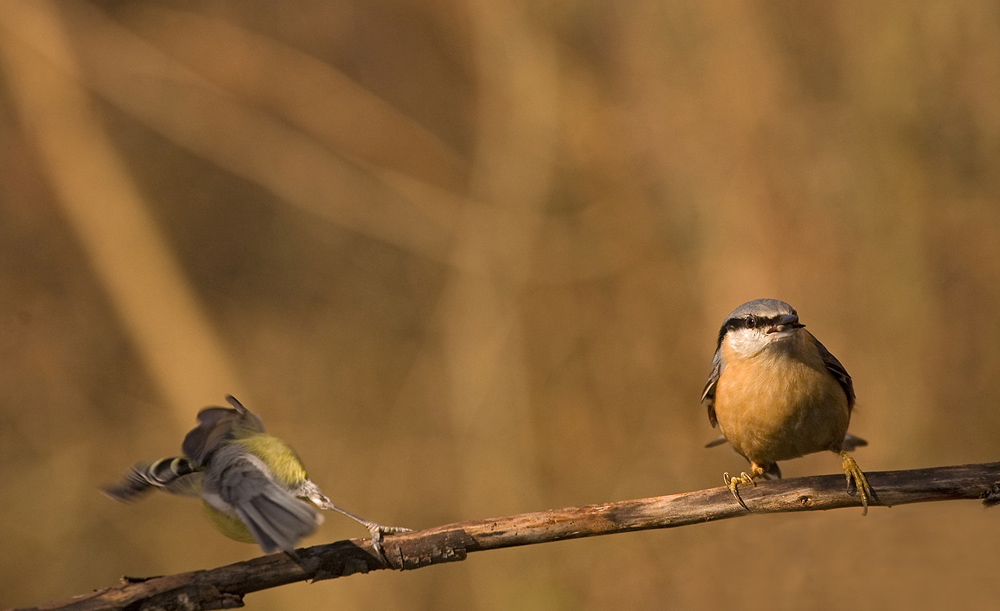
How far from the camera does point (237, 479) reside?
2822mm

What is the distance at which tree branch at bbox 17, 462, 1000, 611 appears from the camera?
98.0 inches

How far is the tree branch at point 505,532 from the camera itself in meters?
2.49

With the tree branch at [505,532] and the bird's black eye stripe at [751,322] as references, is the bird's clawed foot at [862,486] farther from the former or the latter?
the bird's black eye stripe at [751,322]

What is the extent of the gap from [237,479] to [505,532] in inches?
38.9

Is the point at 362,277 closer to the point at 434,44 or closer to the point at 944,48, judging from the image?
the point at 434,44

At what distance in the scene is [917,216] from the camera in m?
6.86

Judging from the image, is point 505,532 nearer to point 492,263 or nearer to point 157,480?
point 157,480

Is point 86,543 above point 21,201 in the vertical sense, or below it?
below

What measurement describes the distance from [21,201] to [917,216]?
363 inches

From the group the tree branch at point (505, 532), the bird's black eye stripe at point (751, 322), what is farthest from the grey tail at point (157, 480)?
the bird's black eye stripe at point (751, 322)

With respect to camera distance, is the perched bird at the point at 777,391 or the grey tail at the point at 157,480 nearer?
the grey tail at the point at 157,480

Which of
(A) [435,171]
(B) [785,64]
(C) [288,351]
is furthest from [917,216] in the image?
(C) [288,351]

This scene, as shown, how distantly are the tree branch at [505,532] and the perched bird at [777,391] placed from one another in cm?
35

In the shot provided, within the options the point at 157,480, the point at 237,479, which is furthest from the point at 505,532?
the point at 157,480
